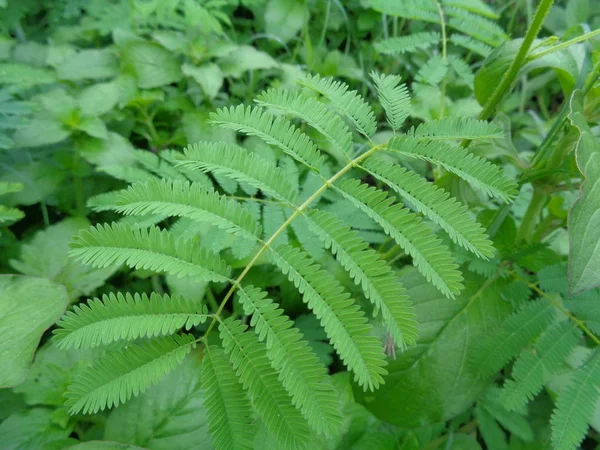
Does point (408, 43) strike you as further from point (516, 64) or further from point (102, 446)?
point (102, 446)

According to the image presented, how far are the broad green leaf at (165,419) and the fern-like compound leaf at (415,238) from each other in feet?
1.74

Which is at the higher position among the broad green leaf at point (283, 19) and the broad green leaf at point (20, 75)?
the broad green leaf at point (283, 19)

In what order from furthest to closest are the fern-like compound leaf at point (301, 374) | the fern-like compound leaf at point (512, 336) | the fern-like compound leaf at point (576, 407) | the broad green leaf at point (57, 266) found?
the broad green leaf at point (57, 266) < the fern-like compound leaf at point (512, 336) < the fern-like compound leaf at point (576, 407) < the fern-like compound leaf at point (301, 374)

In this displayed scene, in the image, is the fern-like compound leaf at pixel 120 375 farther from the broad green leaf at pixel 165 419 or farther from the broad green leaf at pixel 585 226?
the broad green leaf at pixel 585 226

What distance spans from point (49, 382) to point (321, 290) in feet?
2.33

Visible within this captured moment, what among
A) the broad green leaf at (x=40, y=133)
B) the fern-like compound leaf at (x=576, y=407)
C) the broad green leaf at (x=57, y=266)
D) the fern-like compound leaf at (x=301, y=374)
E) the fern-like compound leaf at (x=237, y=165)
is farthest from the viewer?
the broad green leaf at (x=40, y=133)

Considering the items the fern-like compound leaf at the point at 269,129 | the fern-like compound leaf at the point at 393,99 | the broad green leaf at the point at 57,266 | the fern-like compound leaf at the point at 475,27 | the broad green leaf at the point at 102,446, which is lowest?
the broad green leaf at the point at 102,446

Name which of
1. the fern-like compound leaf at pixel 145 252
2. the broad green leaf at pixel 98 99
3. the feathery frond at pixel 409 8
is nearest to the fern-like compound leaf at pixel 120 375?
the fern-like compound leaf at pixel 145 252

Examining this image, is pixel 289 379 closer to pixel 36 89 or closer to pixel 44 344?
pixel 44 344

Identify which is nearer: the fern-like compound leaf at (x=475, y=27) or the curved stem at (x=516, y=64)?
the curved stem at (x=516, y=64)

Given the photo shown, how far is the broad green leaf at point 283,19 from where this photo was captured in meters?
1.94

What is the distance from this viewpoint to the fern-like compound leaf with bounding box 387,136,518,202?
82cm

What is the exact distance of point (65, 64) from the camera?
162 cm

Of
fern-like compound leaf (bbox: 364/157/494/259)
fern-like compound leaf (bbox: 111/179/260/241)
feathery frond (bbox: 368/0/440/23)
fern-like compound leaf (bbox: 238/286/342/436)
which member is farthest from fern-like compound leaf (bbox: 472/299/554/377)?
feathery frond (bbox: 368/0/440/23)
